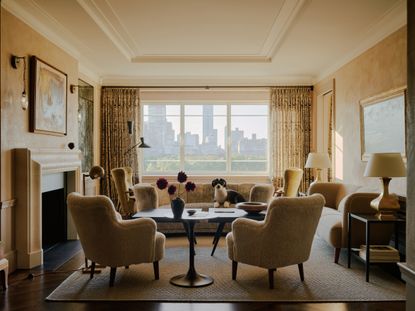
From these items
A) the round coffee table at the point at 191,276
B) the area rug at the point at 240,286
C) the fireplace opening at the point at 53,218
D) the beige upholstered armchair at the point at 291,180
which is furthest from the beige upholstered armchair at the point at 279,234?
the beige upholstered armchair at the point at 291,180

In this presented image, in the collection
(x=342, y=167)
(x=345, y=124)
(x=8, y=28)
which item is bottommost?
(x=342, y=167)

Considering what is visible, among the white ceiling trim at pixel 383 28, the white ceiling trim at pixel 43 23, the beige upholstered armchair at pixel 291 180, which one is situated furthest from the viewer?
the beige upholstered armchair at pixel 291 180

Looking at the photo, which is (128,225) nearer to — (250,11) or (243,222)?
(243,222)

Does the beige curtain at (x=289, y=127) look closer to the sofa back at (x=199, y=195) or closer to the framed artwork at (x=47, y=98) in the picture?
the sofa back at (x=199, y=195)

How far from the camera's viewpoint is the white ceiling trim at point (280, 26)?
4321mm

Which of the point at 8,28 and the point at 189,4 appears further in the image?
the point at 189,4

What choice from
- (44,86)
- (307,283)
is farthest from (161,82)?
(307,283)

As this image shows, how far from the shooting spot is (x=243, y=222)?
3.68 m

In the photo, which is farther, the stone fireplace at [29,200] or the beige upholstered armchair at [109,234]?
the stone fireplace at [29,200]

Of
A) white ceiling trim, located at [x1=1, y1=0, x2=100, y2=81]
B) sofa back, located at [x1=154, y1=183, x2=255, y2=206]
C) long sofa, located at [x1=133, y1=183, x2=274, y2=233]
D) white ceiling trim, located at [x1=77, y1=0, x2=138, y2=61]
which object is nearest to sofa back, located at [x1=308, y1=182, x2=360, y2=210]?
long sofa, located at [x1=133, y1=183, x2=274, y2=233]

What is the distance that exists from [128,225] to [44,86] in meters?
2.19

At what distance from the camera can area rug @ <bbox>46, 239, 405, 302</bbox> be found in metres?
3.36

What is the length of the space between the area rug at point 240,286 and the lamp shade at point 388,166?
1.02 metres

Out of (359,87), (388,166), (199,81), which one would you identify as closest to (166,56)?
(199,81)
